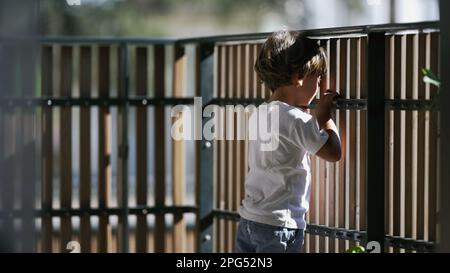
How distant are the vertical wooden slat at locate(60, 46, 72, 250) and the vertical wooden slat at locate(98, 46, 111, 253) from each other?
0.74 feet

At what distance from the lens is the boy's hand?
477 centimetres

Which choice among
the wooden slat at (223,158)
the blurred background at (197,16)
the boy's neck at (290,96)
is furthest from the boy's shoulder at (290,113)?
the blurred background at (197,16)

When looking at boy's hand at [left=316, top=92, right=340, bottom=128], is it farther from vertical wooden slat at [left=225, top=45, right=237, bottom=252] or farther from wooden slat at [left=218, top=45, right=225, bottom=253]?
wooden slat at [left=218, top=45, right=225, bottom=253]

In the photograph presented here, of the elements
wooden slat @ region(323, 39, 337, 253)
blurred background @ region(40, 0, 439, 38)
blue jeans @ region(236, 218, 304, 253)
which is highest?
blurred background @ region(40, 0, 439, 38)

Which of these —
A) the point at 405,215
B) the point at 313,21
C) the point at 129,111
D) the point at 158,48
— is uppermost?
the point at 313,21

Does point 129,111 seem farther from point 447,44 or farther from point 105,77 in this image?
point 447,44

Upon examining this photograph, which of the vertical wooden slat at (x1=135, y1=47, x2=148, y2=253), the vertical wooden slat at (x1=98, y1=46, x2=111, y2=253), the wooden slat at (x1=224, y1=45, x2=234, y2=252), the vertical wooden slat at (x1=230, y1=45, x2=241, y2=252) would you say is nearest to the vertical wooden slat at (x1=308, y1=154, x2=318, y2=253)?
the vertical wooden slat at (x1=230, y1=45, x2=241, y2=252)

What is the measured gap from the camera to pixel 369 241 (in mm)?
4992

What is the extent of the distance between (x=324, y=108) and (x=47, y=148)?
9.29ft

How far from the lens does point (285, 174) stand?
4559mm

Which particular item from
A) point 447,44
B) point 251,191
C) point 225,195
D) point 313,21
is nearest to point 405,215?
point 251,191

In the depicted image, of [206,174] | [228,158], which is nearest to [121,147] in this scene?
[206,174]

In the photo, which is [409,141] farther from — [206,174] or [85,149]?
[85,149]

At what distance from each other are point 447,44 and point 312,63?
1069 millimetres
